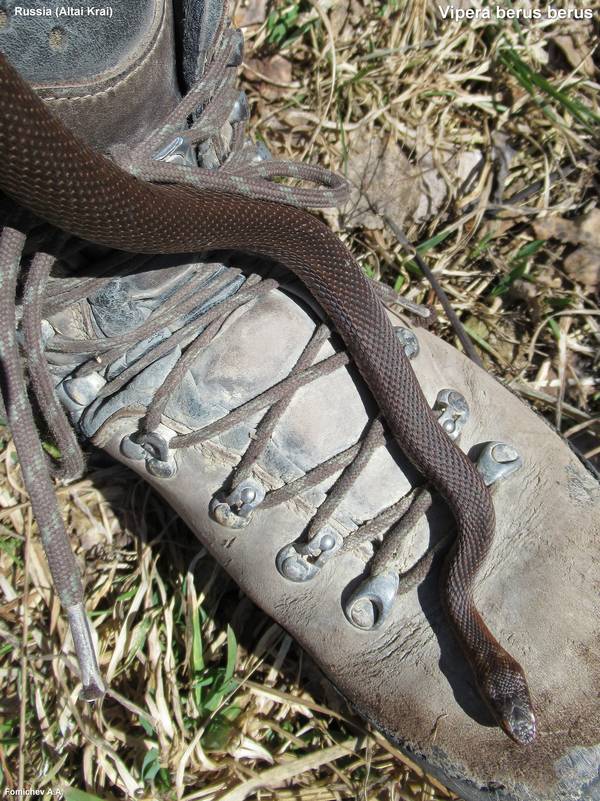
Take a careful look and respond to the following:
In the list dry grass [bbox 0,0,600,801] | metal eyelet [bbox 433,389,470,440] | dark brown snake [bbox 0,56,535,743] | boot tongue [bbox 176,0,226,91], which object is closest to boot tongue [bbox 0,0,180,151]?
boot tongue [bbox 176,0,226,91]

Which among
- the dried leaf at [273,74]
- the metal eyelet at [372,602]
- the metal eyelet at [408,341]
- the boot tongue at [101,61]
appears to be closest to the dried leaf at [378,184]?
the dried leaf at [273,74]

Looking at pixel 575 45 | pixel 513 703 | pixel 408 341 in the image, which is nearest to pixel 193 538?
pixel 408 341

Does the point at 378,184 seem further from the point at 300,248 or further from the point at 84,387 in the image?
the point at 84,387

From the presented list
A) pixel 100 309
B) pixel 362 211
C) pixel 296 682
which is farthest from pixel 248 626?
pixel 362 211

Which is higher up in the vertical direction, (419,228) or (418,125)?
(418,125)

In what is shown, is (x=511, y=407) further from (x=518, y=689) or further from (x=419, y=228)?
(x=419, y=228)

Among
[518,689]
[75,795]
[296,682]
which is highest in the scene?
[518,689]

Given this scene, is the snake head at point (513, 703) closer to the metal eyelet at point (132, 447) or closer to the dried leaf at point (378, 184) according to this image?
the metal eyelet at point (132, 447)
